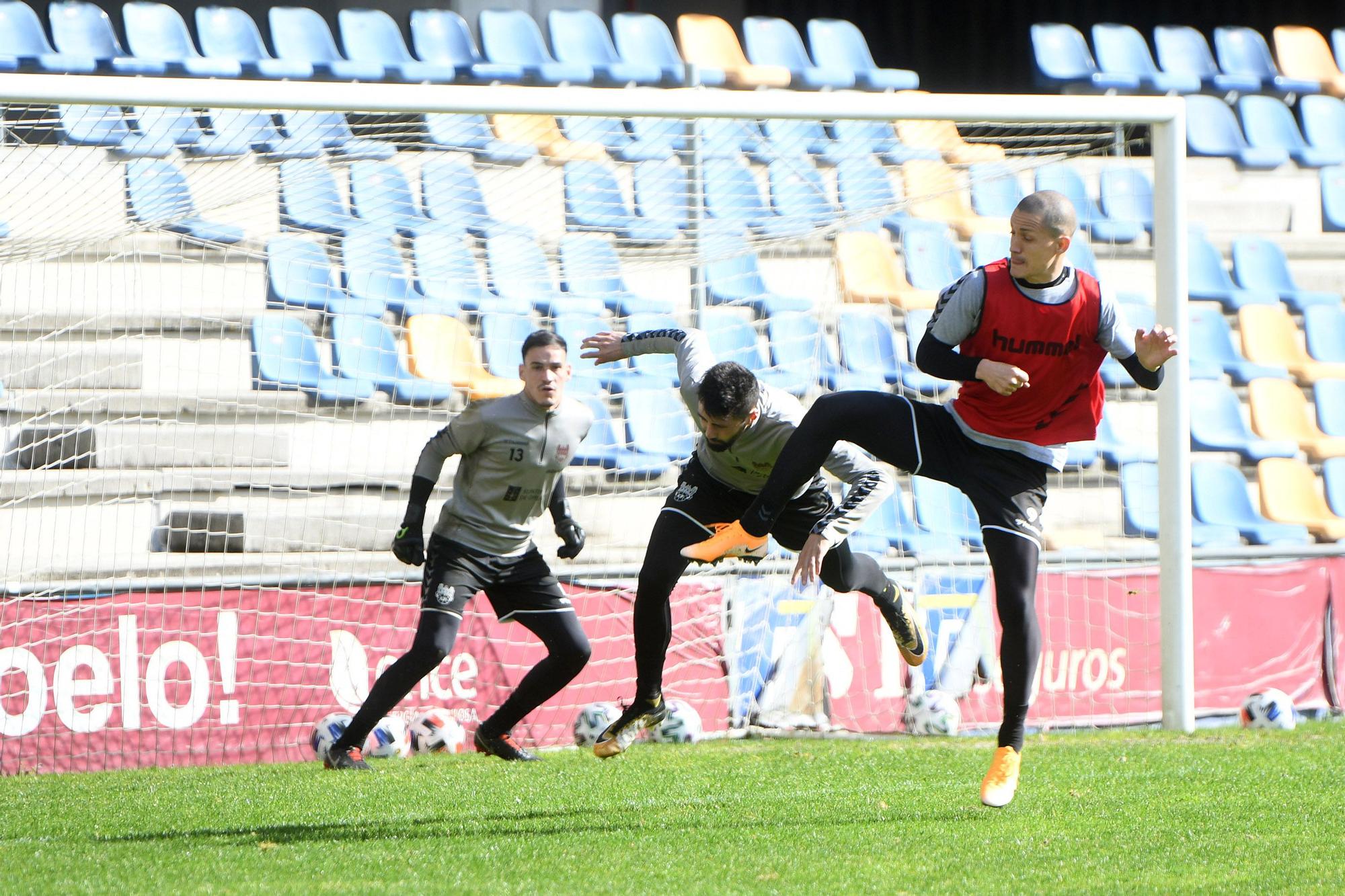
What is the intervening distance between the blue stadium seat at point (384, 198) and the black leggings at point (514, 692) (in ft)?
9.65

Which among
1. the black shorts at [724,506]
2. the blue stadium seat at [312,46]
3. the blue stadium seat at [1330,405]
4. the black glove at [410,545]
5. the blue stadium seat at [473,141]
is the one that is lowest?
the black glove at [410,545]

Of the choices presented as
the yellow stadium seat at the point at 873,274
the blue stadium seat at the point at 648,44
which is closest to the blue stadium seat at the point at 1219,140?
the blue stadium seat at the point at 648,44

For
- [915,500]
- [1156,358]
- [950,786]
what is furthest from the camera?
[915,500]

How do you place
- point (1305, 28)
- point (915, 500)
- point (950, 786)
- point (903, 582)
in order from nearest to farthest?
point (950, 786) < point (903, 582) < point (915, 500) < point (1305, 28)

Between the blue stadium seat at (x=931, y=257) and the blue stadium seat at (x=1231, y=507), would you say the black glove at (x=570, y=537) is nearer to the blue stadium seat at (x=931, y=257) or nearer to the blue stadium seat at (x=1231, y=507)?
the blue stadium seat at (x=931, y=257)

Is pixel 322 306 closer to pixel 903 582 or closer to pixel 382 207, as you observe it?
pixel 382 207

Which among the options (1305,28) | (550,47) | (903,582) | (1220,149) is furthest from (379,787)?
(1305,28)

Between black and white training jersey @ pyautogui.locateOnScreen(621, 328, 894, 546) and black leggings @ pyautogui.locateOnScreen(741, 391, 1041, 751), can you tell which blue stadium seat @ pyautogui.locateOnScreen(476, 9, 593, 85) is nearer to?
black and white training jersey @ pyautogui.locateOnScreen(621, 328, 894, 546)

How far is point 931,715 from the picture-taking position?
8.32 meters

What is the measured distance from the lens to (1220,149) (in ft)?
44.0

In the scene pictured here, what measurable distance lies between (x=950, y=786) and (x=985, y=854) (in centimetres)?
149

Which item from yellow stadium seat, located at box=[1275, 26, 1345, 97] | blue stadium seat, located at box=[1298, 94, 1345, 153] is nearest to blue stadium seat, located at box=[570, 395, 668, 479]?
blue stadium seat, located at box=[1298, 94, 1345, 153]

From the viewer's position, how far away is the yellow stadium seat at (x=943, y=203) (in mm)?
9188

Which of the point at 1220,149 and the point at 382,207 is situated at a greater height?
the point at 1220,149
